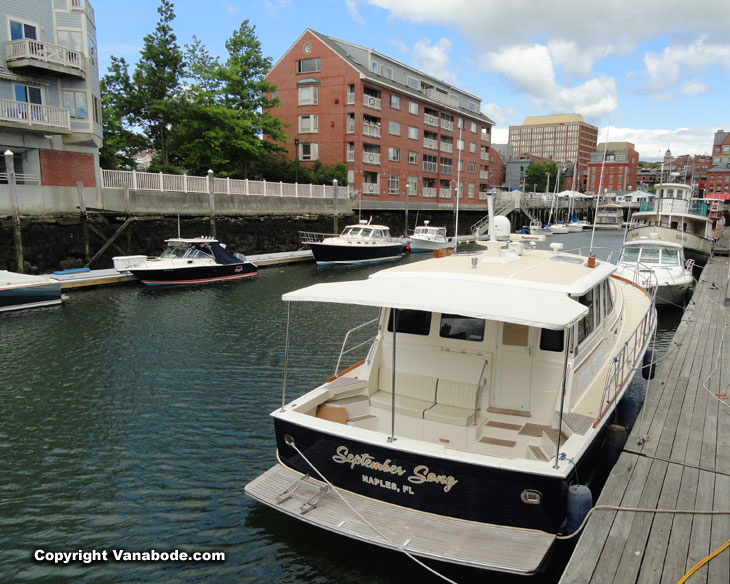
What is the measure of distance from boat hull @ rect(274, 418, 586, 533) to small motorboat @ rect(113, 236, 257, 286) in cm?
1974

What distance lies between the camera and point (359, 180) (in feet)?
155

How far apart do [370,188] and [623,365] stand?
137 feet

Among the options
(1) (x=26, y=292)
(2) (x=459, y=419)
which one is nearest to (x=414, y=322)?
(2) (x=459, y=419)

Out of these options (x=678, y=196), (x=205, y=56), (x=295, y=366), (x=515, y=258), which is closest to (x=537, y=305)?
(x=515, y=258)

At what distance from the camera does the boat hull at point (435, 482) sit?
17.0ft

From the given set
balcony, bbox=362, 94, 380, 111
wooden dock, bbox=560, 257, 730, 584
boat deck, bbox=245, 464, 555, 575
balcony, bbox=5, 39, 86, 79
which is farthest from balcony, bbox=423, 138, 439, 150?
boat deck, bbox=245, 464, 555, 575

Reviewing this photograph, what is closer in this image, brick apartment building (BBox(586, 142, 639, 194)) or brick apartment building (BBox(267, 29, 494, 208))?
brick apartment building (BBox(267, 29, 494, 208))

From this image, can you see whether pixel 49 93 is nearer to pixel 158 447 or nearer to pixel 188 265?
pixel 188 265

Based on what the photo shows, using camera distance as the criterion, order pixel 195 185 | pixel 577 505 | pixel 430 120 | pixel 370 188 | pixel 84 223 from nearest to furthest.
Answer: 1. pixel 577 505
2. pixel 84 223
3. pixel 195 185
4. pixel 370 188
5. pixel 430 120

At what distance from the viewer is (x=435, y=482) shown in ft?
17.9

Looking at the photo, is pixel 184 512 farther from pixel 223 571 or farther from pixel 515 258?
pixel 515 258

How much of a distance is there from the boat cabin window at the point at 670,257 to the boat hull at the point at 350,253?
1830 cm

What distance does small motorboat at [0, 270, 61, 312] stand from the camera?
18.1 meters

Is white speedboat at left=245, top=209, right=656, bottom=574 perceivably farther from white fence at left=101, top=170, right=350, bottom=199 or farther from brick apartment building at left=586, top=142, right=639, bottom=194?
brick apartment building at left=586, top=142, right=639, bottom=194
